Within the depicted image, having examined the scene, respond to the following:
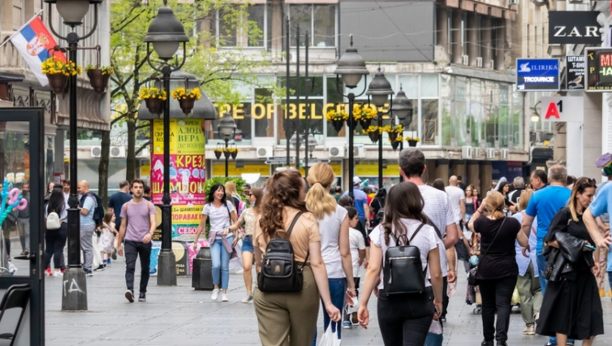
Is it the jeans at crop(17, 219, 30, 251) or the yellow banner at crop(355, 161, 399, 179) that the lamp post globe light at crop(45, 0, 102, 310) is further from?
the yellow banner at crop(355, 161, 399, 179)

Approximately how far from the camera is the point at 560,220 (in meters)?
11.7

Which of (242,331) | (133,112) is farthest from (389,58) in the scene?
(242,331)

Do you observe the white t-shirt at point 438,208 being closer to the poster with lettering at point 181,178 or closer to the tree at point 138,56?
the poster with lettering at point 181,178

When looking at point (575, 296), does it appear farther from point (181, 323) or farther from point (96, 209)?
point (96, 209)

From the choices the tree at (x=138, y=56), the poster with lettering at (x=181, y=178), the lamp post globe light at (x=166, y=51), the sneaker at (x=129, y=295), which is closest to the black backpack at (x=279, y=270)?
the sneaker at (x=129, y=295)

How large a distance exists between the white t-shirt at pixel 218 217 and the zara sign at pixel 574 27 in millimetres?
12988

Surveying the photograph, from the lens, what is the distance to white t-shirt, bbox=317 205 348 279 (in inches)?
418

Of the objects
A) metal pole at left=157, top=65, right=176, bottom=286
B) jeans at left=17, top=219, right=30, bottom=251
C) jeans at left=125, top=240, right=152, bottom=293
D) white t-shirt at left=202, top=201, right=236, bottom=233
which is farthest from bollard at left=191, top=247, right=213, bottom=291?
jeans at left=17, top=219, right=30, bottom=251

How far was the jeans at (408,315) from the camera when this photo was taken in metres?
8.36

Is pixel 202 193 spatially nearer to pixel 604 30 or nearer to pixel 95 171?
pixel 604 30

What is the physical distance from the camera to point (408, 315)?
27.6ft

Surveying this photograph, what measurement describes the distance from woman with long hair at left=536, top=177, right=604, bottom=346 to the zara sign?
1813cm

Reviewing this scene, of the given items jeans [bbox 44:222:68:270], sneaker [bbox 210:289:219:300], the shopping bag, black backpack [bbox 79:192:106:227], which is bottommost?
sneaker [bbox 210:289:219:300]

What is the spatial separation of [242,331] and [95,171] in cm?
5403
